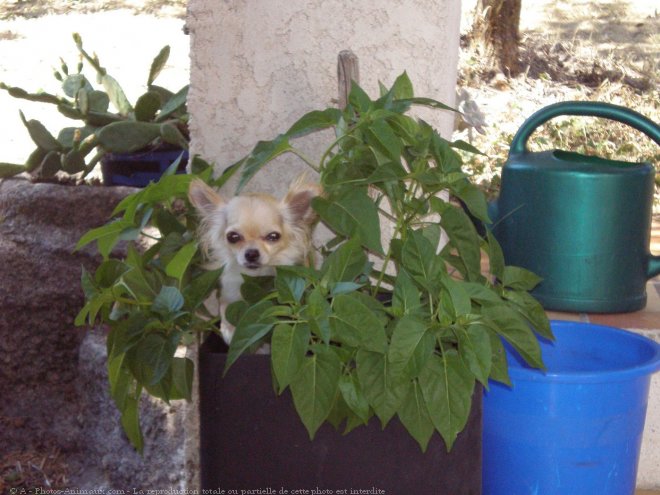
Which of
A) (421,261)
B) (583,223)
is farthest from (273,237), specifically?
(583,223)

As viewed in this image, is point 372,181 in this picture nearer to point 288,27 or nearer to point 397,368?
point 397,368

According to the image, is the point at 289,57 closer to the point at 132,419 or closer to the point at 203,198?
the point at 203,198

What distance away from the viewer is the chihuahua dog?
1819 millimetres

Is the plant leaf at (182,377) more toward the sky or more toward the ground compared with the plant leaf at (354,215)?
more toward the ground

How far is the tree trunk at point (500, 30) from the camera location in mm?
5809

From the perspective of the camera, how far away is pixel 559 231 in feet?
7.66

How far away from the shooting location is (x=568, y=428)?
6.17 ft

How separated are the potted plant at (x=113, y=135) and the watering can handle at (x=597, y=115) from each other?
982 mm

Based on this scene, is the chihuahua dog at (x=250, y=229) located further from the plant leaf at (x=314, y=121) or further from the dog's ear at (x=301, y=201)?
the plant leaf at (x=314, y=121)

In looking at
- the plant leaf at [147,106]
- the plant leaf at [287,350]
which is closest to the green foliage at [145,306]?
the plant leaf at [287,350]

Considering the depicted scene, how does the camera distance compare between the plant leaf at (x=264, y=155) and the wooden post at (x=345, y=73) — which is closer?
the plant leaf at (x=264, y=155)

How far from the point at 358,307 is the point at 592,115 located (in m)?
1.15

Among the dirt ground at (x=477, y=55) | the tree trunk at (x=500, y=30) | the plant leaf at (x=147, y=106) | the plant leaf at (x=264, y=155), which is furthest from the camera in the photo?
the tree trunk at (x=500, y=30)

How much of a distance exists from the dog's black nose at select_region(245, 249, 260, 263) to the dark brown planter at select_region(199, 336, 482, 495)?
0.79ft
